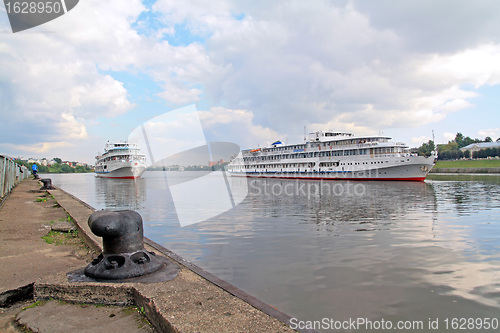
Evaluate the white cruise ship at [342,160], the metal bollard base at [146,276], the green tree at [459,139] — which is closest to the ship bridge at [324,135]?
the white cruise ship at [342,160]

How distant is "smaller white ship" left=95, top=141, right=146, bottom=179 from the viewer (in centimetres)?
7212

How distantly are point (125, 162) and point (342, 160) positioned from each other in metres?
47.4

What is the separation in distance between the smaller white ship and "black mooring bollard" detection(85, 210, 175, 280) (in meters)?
70.6

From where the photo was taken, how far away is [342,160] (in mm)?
53344

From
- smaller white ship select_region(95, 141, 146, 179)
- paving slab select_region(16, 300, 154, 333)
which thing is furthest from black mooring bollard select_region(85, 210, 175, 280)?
smaller white ship select_region(95, 141, 146, 179)

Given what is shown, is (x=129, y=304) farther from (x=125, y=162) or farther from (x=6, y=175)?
(x=125, y=162)

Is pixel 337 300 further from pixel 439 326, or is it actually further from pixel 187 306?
pixel 187 306

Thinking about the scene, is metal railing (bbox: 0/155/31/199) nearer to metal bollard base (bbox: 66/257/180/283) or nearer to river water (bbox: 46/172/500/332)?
river water (bbox: 46/172/500/332)

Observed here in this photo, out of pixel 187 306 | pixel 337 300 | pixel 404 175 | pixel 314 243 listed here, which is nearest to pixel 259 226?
pixel 314 243

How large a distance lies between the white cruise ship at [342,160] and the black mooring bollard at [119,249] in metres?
46.7

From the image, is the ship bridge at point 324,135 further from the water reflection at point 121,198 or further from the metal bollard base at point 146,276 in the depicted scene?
the metal bollard base at point 146,276

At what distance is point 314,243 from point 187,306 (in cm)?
660

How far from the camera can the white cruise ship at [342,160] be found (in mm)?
45969

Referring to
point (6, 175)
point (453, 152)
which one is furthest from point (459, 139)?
point (6, 175)
